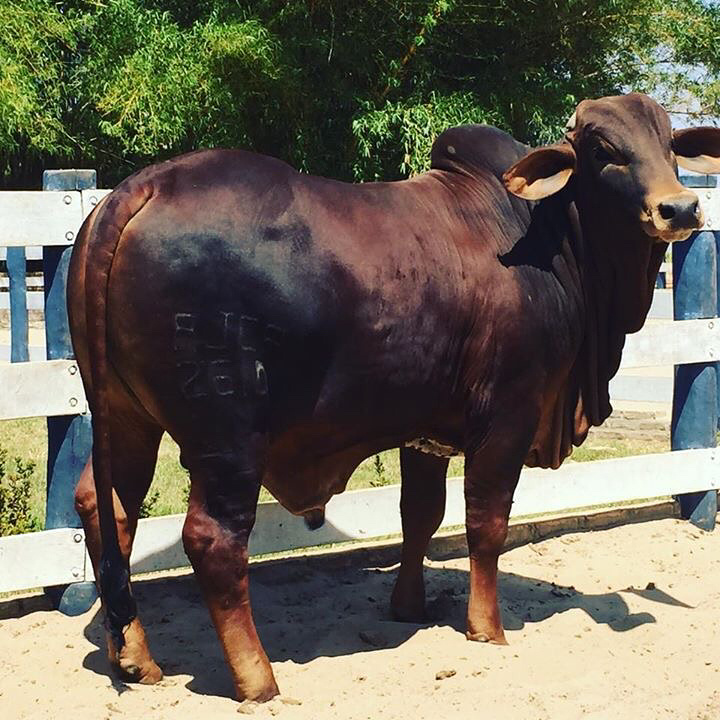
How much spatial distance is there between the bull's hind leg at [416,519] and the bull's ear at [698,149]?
1.55 m

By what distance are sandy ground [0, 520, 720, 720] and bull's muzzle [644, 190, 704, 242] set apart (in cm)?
157

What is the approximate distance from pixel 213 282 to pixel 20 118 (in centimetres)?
1336

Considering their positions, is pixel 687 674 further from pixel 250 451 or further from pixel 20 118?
pixel 20 118

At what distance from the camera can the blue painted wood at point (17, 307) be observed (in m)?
9.85

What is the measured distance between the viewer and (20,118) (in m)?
16.3

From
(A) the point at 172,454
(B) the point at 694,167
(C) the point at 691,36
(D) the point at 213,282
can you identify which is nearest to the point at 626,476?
(B) the point at 694,167

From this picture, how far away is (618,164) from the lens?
4.64 metres

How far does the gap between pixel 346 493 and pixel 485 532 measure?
1.02 metres

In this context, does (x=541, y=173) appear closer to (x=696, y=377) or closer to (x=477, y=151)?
(x=477, y=151)

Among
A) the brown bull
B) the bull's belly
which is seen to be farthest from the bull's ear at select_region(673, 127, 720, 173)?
the bull's belly

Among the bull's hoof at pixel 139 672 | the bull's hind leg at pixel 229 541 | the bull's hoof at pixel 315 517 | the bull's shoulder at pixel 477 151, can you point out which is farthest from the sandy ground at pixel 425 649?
the bull's shoulder at pixel 477 151

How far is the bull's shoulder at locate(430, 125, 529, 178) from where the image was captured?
488 cm

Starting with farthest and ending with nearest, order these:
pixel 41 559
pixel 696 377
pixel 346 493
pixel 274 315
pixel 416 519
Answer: pixel 696 377, pixel 346 493, pixel 416 519, pixel 41 559, pixel 274 315

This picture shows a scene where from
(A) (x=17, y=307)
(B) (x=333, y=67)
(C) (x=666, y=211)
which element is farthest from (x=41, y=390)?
(B) (x=333, y=67)
